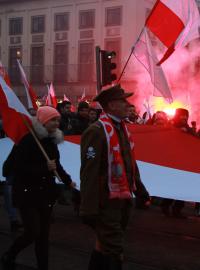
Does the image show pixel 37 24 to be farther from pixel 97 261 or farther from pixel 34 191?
pixel 97 261

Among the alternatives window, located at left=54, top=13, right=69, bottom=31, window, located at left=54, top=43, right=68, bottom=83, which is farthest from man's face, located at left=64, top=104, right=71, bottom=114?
window, located at left=54, top=13, right=69, bottom=31

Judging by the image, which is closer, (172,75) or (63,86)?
(172,75)

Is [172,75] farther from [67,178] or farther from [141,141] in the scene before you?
[67,178]

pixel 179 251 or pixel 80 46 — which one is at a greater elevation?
pixel 80 46

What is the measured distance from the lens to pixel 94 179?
4.16 m

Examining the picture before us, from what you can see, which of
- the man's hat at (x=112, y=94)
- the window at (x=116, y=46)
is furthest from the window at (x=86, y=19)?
the man's hat at (x=112, y=94)

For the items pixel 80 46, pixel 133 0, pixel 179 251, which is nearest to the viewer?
pixel 179 251

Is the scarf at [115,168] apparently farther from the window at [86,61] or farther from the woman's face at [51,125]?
the window at [86,61]

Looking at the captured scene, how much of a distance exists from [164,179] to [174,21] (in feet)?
10.8

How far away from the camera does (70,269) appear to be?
557cm

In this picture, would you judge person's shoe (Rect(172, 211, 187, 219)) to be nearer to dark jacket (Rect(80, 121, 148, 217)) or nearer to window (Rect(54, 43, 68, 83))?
dark jacket (Rect(80, 121, 148, 217))

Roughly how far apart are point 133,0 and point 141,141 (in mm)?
34160

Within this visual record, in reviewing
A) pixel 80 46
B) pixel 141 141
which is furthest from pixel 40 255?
pixel 80 46

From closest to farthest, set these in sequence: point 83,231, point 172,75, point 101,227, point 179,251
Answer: point 101,227 → point 179,251 → point 83,231 → point 172,75
